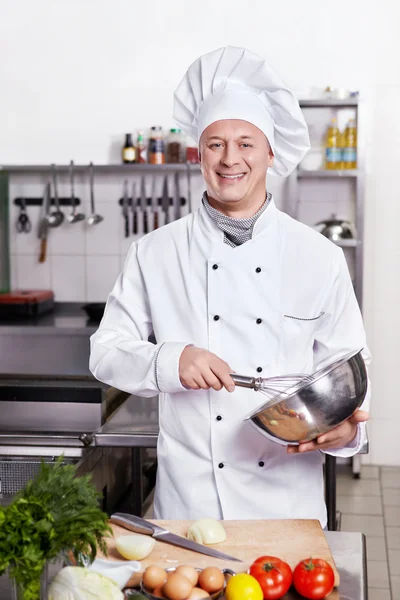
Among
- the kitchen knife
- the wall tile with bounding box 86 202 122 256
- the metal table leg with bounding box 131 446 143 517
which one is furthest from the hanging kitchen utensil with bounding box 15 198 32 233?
the kitchen knife

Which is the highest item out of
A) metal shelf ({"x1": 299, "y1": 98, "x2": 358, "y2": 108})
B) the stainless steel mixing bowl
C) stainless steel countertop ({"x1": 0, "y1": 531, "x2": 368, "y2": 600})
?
metal shelf ({"x1": 299, "y1": 98, "x2": 358, "y2": 108})

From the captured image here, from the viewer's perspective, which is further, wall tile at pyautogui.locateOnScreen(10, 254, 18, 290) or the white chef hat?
wall tile at pyautogui.locateOnScreen(10, 254, 18, 290)

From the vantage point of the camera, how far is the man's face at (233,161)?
1683 mm

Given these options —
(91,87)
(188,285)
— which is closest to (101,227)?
(91,87)

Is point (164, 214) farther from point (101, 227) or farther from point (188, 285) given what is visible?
point (188, 285)

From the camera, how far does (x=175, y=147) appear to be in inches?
170

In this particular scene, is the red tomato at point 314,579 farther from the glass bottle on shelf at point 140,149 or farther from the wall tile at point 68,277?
the wall tile at point 68,277

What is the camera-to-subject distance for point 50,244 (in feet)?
15.3

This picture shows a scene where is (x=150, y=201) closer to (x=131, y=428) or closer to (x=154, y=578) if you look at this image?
(x=131, y=428)

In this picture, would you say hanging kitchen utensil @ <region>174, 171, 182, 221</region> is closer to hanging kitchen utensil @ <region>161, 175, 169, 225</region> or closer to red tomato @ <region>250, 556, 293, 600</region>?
hanging kitchen utensil @ <region>161, 175, 169, 225</region>

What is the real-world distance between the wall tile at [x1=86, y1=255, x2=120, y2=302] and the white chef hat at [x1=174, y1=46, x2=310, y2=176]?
9.17ft

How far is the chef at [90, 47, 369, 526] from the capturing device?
1.72m

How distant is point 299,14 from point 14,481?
3148mm

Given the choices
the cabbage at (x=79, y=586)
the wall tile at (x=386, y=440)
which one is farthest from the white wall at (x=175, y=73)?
the cabbage at (x=79, y=586)
